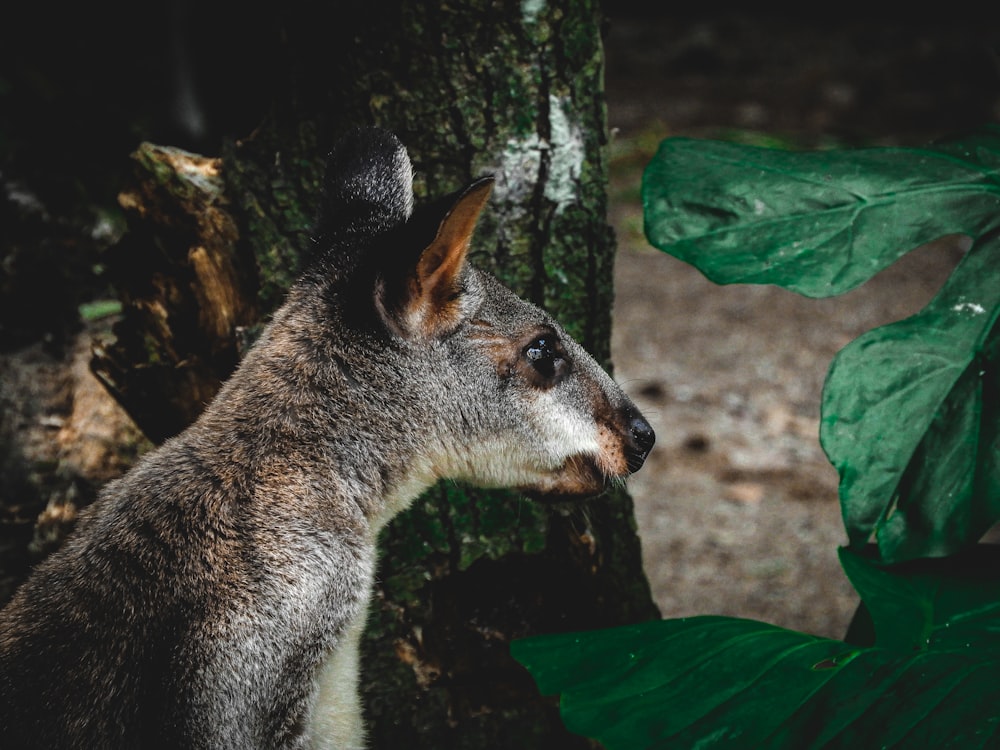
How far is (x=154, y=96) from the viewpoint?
7812mm

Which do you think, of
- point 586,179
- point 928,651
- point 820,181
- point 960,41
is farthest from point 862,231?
point 960,41

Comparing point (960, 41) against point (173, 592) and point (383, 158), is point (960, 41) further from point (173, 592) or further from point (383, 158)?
point (173, 592)

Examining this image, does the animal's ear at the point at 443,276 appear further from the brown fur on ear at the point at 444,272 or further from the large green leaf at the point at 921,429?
the large green leaf at the point at 921,429

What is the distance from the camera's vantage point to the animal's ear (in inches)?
92.2

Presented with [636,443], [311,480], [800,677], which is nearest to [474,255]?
[636,443]

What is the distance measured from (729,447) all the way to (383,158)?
3.99 metres

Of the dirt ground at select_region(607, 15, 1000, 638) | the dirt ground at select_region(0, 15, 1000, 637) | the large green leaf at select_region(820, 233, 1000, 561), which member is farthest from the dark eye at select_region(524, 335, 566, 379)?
the dirt ground at select_region(607, 15, 1000, 638)

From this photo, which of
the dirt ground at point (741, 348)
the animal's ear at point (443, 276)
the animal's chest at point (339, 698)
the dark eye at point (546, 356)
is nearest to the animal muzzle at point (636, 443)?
the dark eye at point (546, 356)

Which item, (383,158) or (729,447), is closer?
(383,158)

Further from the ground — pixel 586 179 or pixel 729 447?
pixel 586 179

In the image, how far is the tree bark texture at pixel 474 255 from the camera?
294 centimetres

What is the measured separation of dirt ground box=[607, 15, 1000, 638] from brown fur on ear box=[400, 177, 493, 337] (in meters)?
1.97

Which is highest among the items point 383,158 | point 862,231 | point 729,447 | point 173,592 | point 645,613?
point 383,158

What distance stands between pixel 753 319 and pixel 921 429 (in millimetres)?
5010
